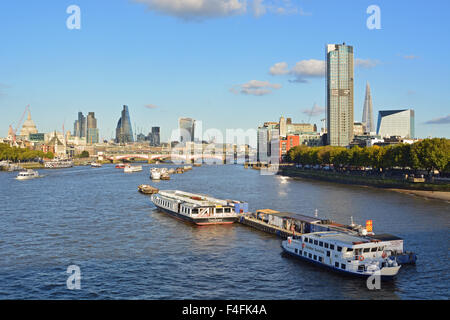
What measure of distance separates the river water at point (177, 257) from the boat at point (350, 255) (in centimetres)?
67

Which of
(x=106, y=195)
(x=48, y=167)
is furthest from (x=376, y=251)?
Result: (x=48, y=167)

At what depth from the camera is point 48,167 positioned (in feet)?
640

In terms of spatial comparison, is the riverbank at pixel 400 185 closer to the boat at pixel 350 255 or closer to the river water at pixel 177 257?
the river water at pixel 177 257

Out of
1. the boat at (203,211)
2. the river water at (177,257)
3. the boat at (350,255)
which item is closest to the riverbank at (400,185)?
the river water at (177,257)

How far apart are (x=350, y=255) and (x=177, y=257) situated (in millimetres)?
13568

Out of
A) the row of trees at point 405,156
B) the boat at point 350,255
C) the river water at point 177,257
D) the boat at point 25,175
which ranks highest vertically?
the row of trees at point 405,156

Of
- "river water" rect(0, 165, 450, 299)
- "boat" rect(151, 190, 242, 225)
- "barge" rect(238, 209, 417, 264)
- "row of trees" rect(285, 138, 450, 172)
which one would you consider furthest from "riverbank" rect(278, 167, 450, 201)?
"boat" rect(151, 190, 242, 225)

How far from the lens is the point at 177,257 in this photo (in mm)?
35969

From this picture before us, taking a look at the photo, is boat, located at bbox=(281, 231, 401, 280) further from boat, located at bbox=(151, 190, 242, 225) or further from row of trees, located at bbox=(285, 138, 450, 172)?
row of trees, located at bbox=(285, 138, 450, 172)

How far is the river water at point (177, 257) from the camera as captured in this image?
28.0 m

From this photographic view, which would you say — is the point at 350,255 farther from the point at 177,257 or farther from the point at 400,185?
the point at 400,185

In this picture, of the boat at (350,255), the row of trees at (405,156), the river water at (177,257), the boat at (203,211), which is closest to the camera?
the river water at (177,257)

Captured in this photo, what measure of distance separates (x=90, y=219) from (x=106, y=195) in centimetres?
2768
